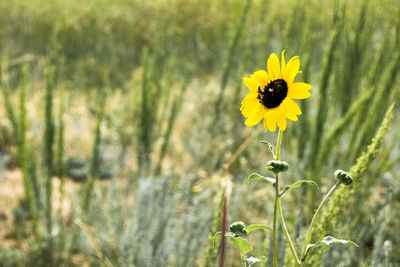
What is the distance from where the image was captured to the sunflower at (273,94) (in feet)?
1.38

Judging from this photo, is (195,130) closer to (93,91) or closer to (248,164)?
(248,164)

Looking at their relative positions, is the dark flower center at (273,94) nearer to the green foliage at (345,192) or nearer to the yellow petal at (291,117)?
the yellow petal at (291,117)

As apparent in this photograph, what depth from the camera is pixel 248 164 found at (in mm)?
1607

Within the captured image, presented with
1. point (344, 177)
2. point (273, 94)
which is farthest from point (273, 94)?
point (344, 177)

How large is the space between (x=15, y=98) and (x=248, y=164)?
170 cm

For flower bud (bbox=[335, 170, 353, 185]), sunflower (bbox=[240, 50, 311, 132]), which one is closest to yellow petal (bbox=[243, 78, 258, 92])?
sunflower (bbox=[240, 50, 311, 132])

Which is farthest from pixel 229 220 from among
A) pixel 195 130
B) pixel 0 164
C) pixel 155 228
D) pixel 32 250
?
pixel 195 130

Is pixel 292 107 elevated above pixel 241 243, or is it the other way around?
pixel 292 107

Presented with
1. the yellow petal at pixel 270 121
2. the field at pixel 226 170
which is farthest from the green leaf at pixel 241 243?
the yellow petal at pixel 270 121

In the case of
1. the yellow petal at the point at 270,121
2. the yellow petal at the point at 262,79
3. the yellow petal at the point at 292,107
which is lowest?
the yellow petal at the point at 270,121

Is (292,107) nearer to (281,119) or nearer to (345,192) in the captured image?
(281,119)

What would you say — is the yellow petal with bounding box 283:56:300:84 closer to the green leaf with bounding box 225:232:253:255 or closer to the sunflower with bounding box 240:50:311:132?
the sunflower with bounding box 240:50:311:132

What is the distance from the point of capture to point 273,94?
0.44m

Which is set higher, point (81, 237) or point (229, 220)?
point (229, 220)
